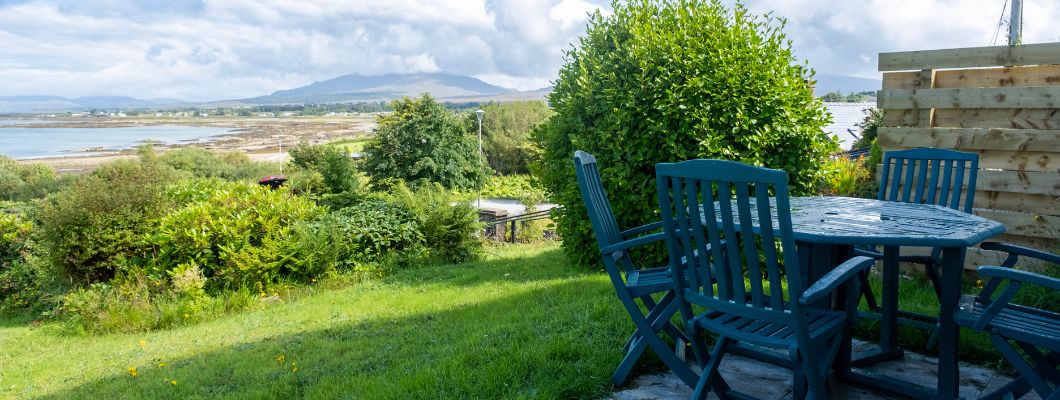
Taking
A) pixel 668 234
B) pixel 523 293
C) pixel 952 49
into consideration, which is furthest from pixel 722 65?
pixel 668 234

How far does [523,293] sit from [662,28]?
2.89m

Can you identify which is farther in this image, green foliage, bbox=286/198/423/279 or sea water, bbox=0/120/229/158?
sea water, bbox=0/120/229/158

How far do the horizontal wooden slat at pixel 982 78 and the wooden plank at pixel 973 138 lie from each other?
36cm

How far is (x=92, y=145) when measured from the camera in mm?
82000

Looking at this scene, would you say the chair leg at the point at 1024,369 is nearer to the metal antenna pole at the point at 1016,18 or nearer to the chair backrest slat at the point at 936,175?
the chair backrest slat at the point at 936,175

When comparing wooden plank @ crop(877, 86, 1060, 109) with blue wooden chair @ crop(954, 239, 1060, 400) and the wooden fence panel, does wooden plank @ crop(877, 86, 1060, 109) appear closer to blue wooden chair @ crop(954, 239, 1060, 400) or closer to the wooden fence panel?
the wooden fence panel

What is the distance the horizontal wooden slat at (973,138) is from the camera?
493 centimetres

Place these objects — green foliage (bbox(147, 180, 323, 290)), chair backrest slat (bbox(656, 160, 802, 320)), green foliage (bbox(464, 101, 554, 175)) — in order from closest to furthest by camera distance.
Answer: chair backrest slat (bbox(656, 160, 802, 320)) → green foliage (bbox(147, 180, 323, 290)) → green foliage (bbox(464, 101, 554, 175))

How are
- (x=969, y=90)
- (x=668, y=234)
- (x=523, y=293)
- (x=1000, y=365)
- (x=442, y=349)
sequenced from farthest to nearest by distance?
(x=523, y=293), (x=969, y=90), (x=442, y=349), (x=1000, y=365), (x=668, y=234)

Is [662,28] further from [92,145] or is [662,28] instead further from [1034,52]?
[92,145]

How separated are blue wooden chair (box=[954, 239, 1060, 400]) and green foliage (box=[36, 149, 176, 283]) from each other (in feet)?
34.8

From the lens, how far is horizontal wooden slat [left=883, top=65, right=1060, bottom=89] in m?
5.03

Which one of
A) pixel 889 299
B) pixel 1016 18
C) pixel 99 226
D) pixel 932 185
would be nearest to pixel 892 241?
pixel 889 299

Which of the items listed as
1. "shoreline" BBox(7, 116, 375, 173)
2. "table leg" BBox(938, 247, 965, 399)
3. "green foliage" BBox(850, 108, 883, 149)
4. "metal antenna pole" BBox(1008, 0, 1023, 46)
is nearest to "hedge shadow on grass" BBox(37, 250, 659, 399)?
"table leg" BBox(938, 247, 965, 399)
